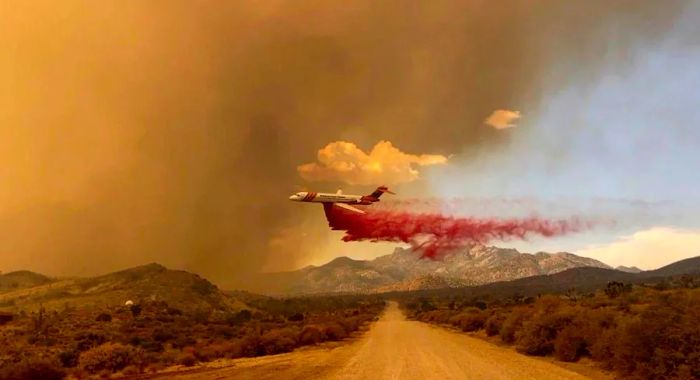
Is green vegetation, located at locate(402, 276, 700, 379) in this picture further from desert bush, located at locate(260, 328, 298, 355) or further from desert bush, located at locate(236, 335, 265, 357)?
desert bush, located at locate(236, 335, 265, 357)

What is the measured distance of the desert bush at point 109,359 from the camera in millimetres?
28109

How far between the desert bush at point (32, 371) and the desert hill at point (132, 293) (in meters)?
111

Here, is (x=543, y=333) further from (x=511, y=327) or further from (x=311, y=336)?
(x=311, y=336)

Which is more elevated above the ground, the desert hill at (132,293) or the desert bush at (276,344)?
the desert hill at (132,293)

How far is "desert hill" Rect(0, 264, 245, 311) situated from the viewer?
14012cm

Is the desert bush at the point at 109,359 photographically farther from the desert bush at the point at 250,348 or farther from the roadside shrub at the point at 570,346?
the roadside shrub at the point at 570,346

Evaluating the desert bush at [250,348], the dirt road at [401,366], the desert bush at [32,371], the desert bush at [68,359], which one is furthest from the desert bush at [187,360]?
the desert bush at [32,371]

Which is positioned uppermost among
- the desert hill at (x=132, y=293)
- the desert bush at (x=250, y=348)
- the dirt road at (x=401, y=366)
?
the desert hill at (x=132, y=293)

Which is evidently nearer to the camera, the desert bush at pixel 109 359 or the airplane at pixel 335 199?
the desert bush at pixel 109 359

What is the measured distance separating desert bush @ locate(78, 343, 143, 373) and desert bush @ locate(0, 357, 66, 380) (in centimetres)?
229

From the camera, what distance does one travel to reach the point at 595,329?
27156 millimetres

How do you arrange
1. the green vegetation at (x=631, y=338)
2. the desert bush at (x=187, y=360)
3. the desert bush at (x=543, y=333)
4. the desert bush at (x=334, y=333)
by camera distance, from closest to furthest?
the green vegetation at (x=631, y=338), the desert bush at (x=187, y=360), the desert bush at (x=543, y=333), the desert bush at (x=334, y=333)

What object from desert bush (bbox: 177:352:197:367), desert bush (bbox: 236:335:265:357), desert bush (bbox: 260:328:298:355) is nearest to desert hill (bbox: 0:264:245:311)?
desert bush (bbox: 260:328:298:355)

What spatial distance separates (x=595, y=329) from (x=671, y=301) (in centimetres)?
493
